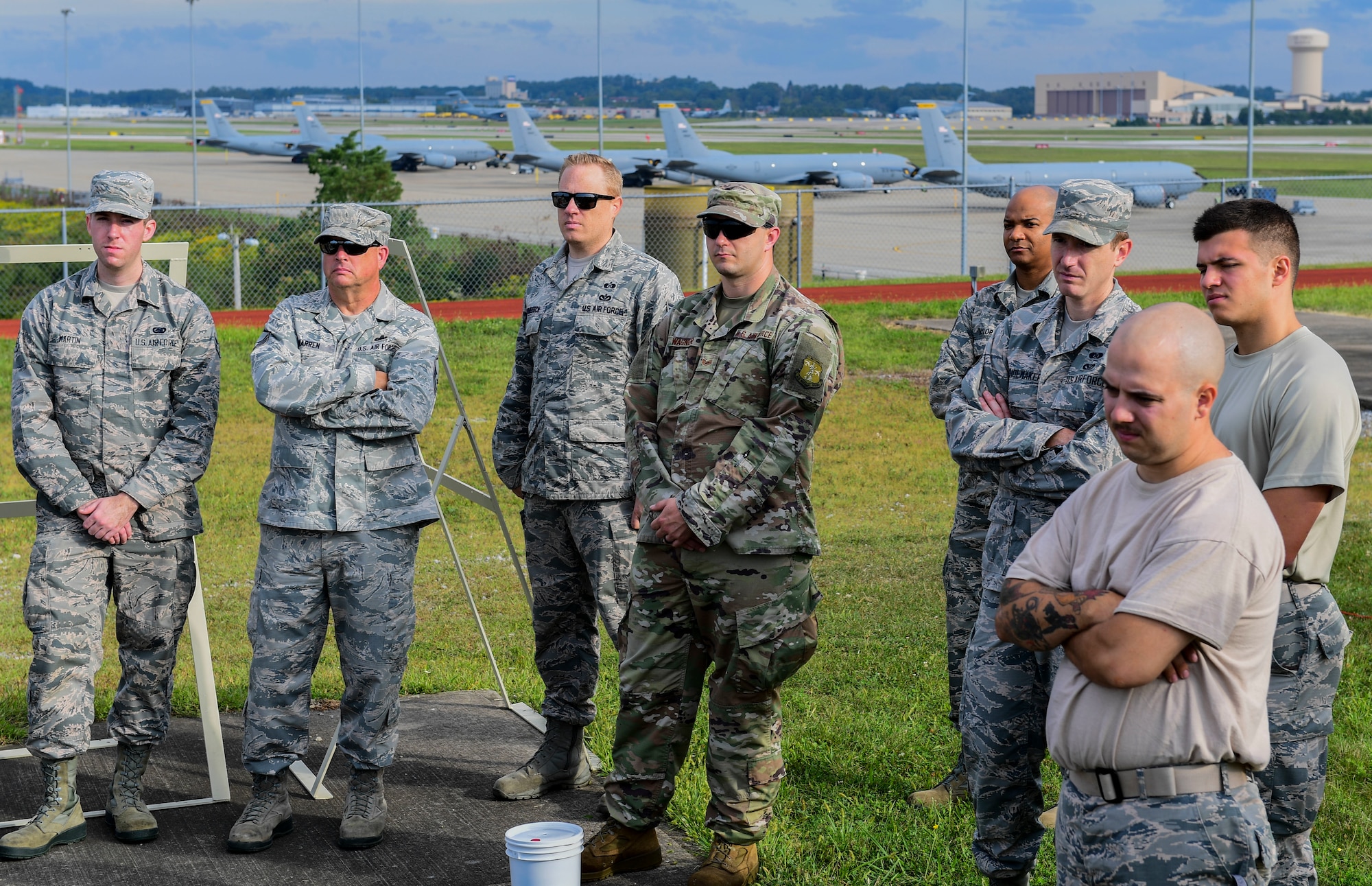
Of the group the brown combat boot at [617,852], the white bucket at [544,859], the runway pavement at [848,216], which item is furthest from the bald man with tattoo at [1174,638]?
the runway pavement at [848,216]

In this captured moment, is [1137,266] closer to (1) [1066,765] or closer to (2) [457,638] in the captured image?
(2) [457,638]

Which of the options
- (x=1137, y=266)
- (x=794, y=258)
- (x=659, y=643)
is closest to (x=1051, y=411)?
(x=659, y=643)

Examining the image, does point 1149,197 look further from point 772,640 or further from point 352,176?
point 772,640

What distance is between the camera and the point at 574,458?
5004 mm

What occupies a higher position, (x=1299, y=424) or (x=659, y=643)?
(x=1299, y=424)

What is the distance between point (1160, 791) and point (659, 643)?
184cm

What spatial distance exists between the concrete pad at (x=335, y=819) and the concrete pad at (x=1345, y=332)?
1086cm

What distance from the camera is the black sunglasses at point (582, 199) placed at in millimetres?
5059

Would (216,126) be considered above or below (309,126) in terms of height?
above

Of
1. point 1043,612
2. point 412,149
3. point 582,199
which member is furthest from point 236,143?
point 1043,612

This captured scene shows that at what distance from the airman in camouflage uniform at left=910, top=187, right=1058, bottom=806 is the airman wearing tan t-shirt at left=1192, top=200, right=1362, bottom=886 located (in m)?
1.18

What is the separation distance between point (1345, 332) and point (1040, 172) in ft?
104

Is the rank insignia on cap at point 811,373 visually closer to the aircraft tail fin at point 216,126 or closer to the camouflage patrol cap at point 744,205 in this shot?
the camouflage patrol cap at point 744,205

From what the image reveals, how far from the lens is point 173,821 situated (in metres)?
4.88
